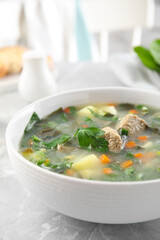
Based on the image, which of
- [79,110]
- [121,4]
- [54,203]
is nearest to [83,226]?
[54,203]

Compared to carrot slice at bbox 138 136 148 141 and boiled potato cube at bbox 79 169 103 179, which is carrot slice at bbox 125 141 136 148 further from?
boiled potato cube at bbox 79 169 103 179

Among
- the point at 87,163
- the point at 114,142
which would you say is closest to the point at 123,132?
the point at 114,142

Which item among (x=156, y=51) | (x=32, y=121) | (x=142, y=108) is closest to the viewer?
(x=32, y=121)

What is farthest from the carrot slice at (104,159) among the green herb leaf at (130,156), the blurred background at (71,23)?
the blurred background at (71,23)

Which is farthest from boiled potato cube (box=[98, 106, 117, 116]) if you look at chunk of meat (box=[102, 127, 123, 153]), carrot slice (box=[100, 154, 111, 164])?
carrot slice (box=[100, 154, 111, 164])

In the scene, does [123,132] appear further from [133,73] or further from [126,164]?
[133,73]

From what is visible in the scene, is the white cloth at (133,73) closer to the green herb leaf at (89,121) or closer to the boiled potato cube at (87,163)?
the green herb leaf at (89,121)

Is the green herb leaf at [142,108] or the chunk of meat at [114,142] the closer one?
the chunk of meat at [114,142]
